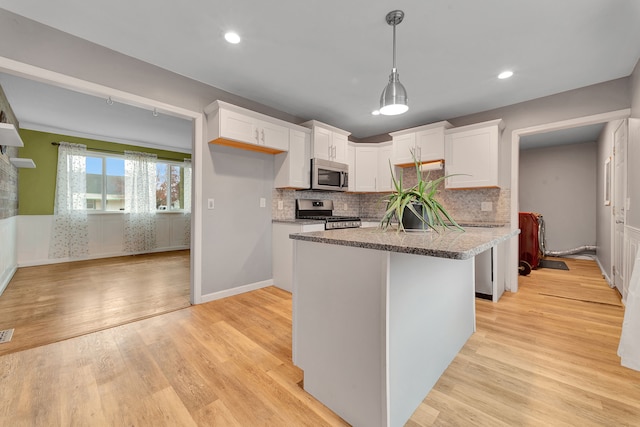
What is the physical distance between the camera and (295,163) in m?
3.56

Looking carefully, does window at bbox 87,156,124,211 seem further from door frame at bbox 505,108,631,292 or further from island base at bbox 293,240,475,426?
door frame at bbox 505,108,631,292

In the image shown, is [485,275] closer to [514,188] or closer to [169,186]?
[514,188]

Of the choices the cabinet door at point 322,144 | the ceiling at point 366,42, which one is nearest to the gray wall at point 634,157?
the ceiling at point 366,42

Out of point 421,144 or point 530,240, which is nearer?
point 421,144

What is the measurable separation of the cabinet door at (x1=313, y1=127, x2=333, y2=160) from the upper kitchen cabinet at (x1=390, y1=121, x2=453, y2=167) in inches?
39.9

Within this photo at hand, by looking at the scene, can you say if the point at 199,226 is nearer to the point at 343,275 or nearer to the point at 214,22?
the point at 214,22

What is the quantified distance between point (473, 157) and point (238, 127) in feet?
9.42

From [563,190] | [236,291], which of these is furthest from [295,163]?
[563,190]

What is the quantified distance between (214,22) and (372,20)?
1.14 meters

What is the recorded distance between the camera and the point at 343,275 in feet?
4.36

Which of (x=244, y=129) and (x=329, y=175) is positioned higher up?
(x=244, y=129)

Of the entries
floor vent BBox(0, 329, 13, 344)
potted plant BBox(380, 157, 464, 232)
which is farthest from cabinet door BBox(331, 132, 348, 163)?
floor vent BBox(0, 329, 13, 344)

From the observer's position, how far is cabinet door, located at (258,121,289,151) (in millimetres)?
3186

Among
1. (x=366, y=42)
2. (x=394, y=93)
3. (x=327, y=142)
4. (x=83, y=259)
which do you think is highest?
(x=366, y=42)
